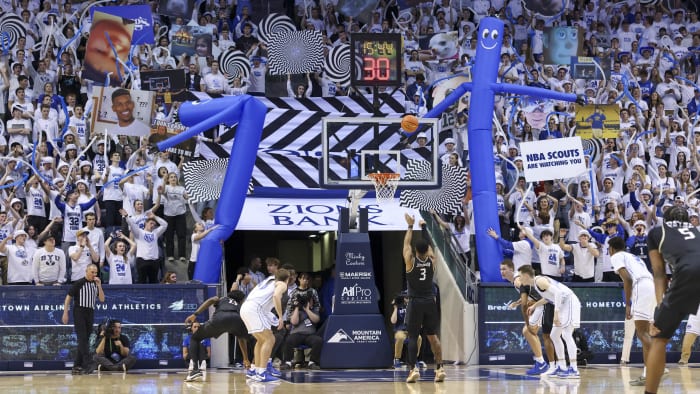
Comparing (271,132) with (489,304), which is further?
(271,132)

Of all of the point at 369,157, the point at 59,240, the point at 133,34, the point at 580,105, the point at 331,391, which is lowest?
the point at 331,391

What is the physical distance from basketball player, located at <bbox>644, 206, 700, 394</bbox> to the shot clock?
11690mm

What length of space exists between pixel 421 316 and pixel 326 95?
11.9m

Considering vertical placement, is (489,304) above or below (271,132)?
below

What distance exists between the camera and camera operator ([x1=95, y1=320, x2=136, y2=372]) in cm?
2030

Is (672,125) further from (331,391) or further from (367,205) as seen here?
(331,391)

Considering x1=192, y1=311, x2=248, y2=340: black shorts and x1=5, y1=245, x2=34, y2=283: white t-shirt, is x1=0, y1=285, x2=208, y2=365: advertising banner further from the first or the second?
x1=192, y1=311, x2=248, y2=340: black shorts

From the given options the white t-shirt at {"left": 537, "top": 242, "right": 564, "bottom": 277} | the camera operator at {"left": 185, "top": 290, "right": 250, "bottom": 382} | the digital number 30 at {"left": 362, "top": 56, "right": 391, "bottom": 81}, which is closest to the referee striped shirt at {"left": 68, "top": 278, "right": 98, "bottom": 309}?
the camera operator at {"left": 185, "top": 290, "right": 250, "bottom": 382}

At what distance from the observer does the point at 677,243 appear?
10969 millimetres

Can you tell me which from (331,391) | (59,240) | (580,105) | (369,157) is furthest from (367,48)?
(331,391)

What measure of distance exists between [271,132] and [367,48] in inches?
191

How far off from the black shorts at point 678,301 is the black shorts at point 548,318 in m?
7.96

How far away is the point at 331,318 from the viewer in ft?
68.3

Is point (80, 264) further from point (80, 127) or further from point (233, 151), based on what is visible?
point (80, 127)
